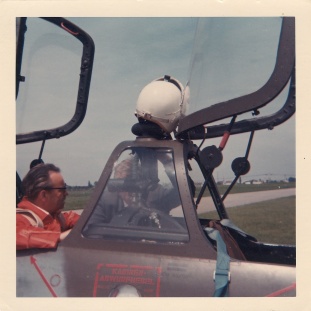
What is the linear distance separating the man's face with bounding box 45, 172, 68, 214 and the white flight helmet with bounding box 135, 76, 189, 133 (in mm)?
640

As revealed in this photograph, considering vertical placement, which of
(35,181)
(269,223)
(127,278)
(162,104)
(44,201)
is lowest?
(127,278)

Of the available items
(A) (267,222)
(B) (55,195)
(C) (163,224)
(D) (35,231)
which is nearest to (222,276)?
(C) (163,224)

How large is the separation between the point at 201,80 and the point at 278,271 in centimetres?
125

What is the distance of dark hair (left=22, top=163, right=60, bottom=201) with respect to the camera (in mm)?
2439

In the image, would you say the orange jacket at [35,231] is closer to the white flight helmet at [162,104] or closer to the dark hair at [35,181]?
the dark hair at [35,181]

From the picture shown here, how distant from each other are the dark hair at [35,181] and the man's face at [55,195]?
0.10ft

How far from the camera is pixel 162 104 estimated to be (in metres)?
2.58

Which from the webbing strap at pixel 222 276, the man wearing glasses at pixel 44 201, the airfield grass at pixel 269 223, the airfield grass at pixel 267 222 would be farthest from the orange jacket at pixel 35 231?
the airfield grass at pixel 269 223

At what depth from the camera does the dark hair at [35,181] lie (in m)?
2.44

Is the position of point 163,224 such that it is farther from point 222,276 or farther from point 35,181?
point 35,181

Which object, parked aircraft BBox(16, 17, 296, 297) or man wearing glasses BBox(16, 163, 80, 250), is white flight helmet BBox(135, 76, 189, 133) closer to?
parked aircraft BBox(16, 17, 296, 297)

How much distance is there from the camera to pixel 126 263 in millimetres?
2033

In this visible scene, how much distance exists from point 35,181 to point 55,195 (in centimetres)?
14
